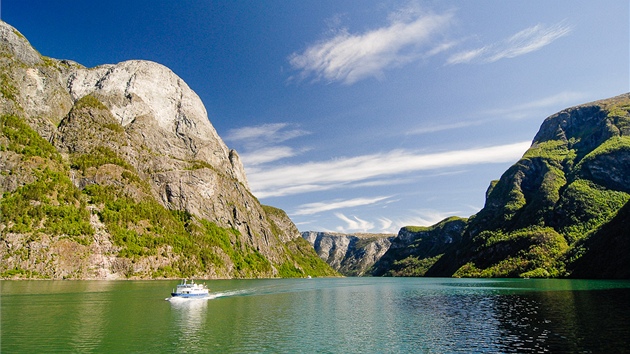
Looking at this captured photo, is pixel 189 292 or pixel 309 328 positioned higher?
pixel 189 292

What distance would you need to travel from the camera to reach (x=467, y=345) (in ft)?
155

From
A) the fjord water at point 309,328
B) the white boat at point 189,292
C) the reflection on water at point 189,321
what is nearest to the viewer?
the fjord water at point 309,328

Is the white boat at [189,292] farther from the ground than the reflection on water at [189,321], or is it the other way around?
the white boat at [189,292]

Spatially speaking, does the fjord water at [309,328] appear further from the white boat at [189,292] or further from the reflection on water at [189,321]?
the white boat at [189,292]

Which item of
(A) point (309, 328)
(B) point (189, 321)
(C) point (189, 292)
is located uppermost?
(C) point (189, 292)

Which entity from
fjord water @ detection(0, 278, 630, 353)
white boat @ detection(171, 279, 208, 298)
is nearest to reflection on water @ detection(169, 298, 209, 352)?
fjord water @ detection(0, 278, 630, 353)

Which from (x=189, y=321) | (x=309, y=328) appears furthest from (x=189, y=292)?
(x=309, y=328)

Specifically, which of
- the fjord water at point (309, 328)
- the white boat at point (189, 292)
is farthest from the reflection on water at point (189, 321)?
the white boat at point (189, 292)

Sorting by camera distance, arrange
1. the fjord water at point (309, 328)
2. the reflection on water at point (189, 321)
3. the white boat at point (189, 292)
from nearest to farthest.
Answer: the fjord water at point (309, 328), the reflection on water at point (189, 321), the white boat at point (189, 292)

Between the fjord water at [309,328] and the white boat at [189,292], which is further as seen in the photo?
the white boat at [189,292]

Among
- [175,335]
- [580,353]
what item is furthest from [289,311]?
[580,353]

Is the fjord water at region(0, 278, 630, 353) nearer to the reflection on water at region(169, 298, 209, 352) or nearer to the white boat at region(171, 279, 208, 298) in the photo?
the reflection on water at region(169, 298, 209, 352)

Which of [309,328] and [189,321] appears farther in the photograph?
[189,321]

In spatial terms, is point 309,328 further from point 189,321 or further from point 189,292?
point 189,292
